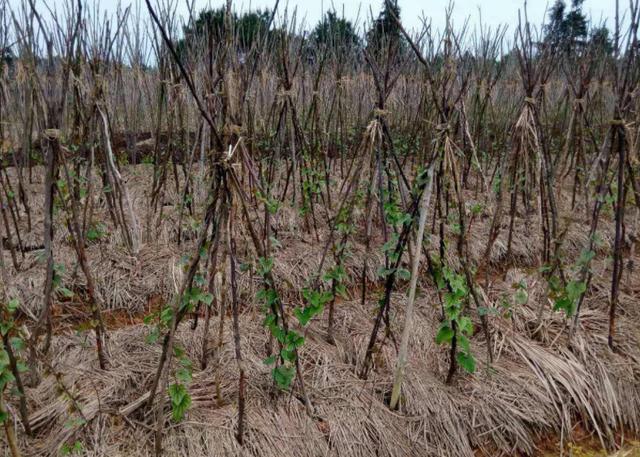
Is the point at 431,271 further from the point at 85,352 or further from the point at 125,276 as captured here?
the point at 125,276

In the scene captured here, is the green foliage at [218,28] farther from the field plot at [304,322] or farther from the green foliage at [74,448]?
the green foliage at [74,448]

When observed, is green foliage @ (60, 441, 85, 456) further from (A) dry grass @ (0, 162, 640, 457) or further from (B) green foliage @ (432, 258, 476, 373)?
(B) green foliage @ (432, 258, 476, 373)

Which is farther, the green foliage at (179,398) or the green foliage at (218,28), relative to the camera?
the green foliage at (218,28)

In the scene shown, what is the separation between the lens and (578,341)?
2848mm

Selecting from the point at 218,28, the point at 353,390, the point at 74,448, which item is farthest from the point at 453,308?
the point at 218,28

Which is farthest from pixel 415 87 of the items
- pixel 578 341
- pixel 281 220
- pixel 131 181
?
pixel 578 341

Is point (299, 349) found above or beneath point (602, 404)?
above

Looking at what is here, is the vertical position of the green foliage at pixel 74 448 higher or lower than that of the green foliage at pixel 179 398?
lower

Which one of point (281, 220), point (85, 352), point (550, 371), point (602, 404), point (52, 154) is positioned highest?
point (52, 154)

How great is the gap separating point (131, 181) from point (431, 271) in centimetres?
431

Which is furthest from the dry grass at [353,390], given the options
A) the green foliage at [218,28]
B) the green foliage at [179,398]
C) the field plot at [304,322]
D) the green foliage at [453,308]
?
the green foliage at [218,28]

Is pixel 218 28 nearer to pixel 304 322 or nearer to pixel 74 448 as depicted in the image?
pixel 304 322

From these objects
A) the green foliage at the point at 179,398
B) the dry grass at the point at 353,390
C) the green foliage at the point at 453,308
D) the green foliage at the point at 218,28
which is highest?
the green foliage at the point at 218,28

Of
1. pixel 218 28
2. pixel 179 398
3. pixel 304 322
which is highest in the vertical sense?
pixel 218 28
